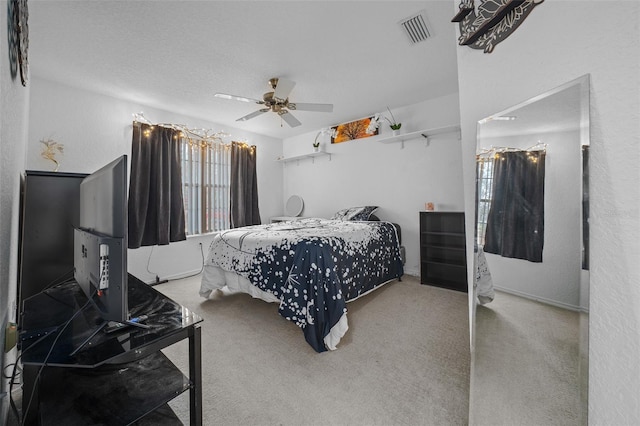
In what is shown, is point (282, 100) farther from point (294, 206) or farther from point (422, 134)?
point (294, 206)

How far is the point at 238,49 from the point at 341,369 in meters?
2.70

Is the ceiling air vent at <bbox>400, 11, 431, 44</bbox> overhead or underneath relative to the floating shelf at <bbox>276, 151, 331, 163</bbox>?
overhead

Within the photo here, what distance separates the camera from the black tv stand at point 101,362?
31.7 inches

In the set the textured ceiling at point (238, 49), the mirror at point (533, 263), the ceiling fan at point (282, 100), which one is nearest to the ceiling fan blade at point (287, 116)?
the ceiling fan at point (282, 100)

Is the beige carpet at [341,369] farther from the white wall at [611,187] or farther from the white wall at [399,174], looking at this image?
the white wall at [399,174]

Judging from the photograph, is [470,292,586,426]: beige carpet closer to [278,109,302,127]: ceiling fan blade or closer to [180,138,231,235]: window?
[278,109,302,127]: ceiling fan blade

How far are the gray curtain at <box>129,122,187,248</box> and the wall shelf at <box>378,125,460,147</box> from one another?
10.0ft

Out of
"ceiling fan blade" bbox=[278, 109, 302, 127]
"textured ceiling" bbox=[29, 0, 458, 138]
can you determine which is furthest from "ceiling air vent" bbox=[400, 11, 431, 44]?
"ceiling fan blade" bbox=[278, 109, 302, 127]

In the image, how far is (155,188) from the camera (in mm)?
3377

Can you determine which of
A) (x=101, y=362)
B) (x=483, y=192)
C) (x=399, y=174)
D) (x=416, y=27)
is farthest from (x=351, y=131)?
(x=101, y=362)

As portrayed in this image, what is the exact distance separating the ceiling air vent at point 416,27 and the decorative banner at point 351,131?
5.96ft

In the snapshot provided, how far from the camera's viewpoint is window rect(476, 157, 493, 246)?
1.01 metres

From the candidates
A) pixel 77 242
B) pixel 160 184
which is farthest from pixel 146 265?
pixel 77 242

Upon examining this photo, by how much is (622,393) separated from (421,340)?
57.2 inches
